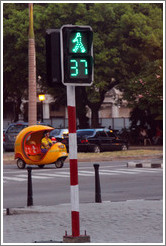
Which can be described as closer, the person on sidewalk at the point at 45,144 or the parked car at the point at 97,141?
the person on sidewalk at the point at 45,144

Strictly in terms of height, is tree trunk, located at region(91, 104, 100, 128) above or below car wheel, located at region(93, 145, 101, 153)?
above

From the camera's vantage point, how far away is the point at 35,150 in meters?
27.2

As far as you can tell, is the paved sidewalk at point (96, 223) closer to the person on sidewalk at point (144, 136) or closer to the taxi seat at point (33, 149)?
the taxi seat at point (33, 149)

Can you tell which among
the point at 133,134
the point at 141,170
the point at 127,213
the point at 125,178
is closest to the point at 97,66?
the point at 133,134

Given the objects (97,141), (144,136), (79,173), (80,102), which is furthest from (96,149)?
(79,173)

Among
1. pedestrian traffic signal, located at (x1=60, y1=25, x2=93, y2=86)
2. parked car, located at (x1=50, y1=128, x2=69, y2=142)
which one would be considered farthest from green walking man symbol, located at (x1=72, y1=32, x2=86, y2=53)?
parked car, located at (x1=50, y1=128, x2=69, y2=142)

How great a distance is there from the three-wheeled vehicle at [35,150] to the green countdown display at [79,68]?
17.8 metres

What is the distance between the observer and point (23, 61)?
47.8m

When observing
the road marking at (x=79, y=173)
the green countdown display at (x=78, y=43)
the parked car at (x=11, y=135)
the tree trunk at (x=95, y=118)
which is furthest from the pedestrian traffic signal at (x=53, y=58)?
the tree trunk at (x=95, y=118)

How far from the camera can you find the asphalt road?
16.1 m

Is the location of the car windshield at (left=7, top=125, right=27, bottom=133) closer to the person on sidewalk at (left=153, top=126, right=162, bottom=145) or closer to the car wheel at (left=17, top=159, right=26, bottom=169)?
Result: the person on sidewalk at (left=153, top=126, right=162, bottom=145)

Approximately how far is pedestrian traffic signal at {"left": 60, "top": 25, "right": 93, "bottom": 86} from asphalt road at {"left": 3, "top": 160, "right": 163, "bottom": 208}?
6472 millimetres

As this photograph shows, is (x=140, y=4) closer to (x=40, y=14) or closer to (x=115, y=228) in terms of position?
(x=40, y=14)

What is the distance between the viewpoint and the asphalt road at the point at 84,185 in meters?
16.1
